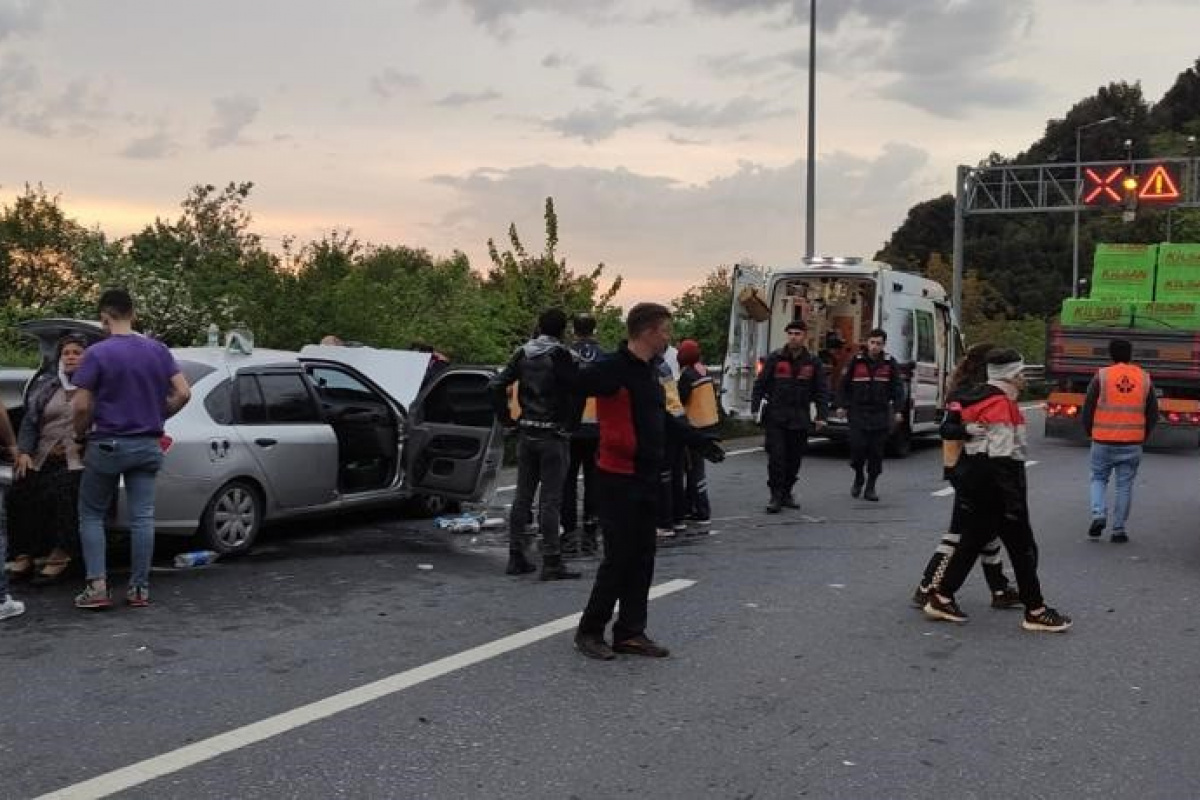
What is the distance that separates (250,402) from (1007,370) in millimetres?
5053

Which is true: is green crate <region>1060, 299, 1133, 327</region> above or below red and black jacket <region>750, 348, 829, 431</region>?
above

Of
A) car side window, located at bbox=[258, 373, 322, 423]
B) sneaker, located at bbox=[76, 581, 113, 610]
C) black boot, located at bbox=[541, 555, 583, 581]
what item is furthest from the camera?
car side window, located at bbox=[258, 373, 322, 423]

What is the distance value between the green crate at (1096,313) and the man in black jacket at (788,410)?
8276 mm

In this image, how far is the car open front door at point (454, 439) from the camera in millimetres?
8227

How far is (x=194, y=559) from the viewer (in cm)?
736

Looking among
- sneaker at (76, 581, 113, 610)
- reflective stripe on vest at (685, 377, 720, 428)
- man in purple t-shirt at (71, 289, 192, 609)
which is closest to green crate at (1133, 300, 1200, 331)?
reflective stripe on vest at (685, 377, 720, 428)

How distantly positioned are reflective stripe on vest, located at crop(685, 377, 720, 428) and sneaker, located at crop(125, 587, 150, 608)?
15.3ft

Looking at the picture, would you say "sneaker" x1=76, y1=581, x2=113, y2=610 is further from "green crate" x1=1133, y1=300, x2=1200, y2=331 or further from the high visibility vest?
"green crate" x1=1133, y1=300, x2=1200, y2=331

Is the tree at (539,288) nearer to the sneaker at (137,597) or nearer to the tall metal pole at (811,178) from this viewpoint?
the tall metal pole at (811,178)

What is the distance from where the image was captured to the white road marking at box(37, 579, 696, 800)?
3.80 meters

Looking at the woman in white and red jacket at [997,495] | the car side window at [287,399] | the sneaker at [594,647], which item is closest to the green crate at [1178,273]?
the woman in white and red jacket at [997,495]

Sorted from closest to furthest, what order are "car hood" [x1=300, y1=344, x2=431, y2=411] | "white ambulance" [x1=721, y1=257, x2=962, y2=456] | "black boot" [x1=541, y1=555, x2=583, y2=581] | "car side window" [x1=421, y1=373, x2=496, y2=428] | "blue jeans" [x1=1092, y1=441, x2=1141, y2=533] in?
"black boot" [x1=541, y1=555, x2=583, y2=581]
"car side window" [x1=421, y1=373, x2=496, y2=428]
"blue jeans" [x1=1092, y1=441, x2=1141, y2=533]
"car hood" [x1=300, y1=344, x2=431, y2=411]
"white ambulance" [x1=721, y1=257, x2=962, y2=456]

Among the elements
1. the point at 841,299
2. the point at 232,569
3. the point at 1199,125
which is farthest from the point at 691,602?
the point at 1199,125

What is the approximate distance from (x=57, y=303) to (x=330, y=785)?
665 inches
